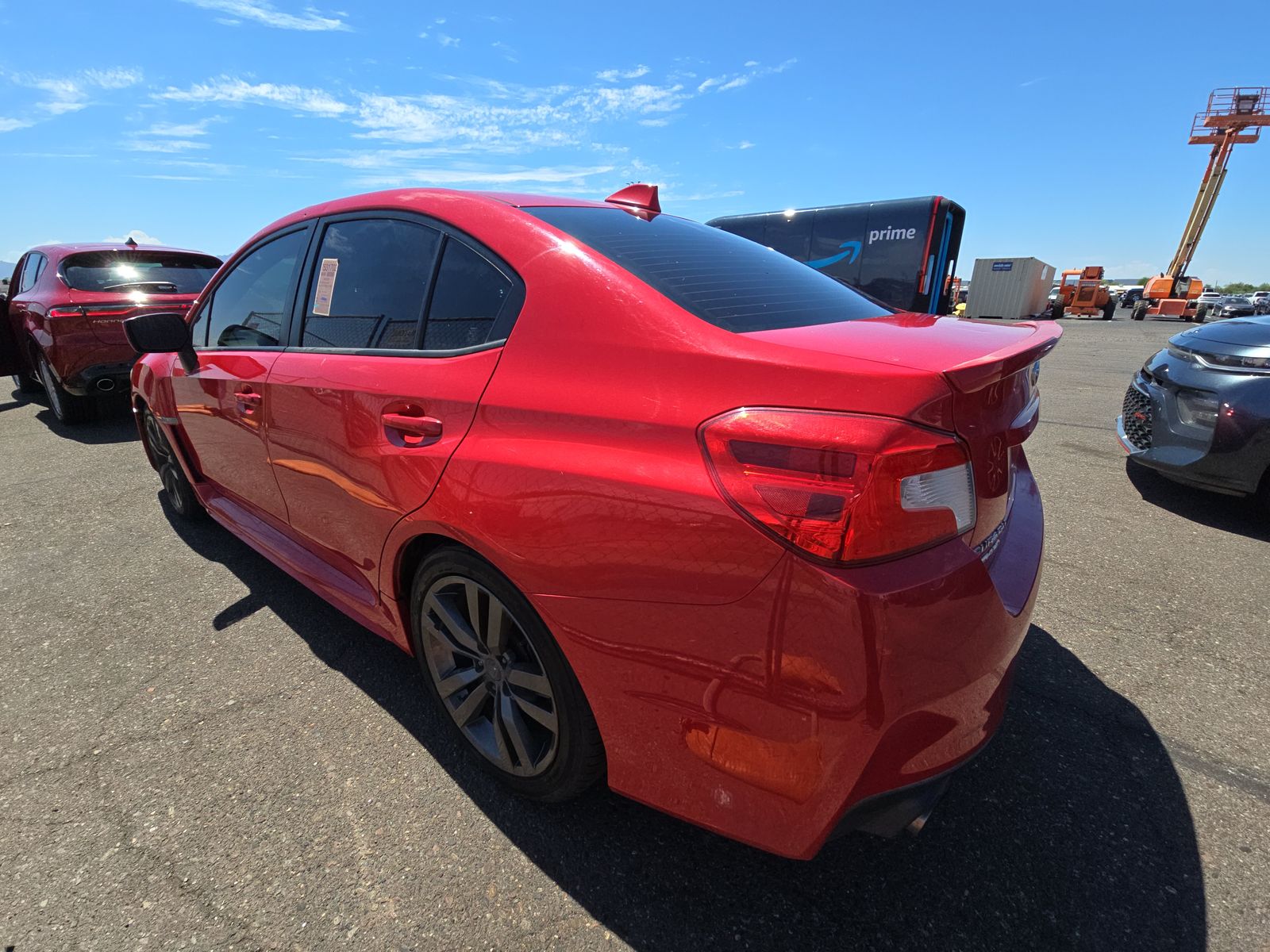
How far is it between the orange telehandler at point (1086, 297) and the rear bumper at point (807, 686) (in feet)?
132

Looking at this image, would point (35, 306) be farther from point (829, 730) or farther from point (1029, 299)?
point (1029, 299)

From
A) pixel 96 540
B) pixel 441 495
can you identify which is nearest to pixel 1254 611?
pixel 441 495

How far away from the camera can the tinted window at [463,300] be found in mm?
1669

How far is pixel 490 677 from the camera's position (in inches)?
70.4

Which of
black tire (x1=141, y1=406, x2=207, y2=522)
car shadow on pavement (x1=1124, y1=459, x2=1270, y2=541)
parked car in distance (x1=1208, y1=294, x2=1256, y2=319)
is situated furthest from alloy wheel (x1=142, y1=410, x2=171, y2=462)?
parked car in distance (x1=1208, y1=294, x2=1256, y2=319)

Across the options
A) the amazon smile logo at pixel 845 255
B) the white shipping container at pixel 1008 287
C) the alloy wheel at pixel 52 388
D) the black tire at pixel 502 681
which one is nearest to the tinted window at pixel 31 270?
the alloy wheel at pixel 52 388

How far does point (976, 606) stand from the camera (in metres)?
1.22

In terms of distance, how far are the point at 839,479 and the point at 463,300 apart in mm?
1186

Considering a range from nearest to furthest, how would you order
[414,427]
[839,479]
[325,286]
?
[839,479], [414,427], [325,286]

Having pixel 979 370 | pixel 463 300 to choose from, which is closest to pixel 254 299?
pixel 463 300

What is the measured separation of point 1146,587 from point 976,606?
2517 mm

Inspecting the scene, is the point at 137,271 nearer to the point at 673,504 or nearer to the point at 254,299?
the point at 254,299

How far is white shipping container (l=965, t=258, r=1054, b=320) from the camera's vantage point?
29.3m

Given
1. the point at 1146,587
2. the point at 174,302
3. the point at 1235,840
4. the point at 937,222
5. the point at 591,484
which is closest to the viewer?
the point at 591,484
